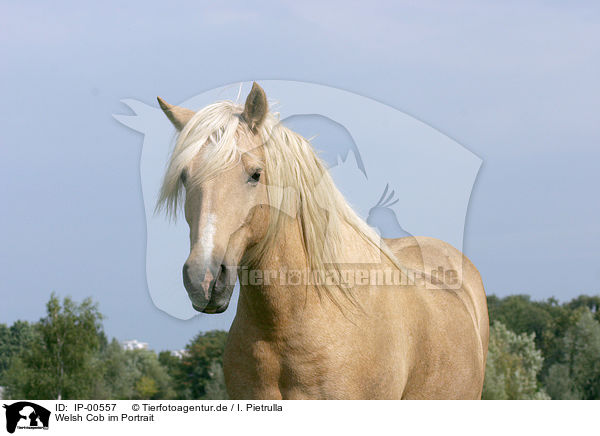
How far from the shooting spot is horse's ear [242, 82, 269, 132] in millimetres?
3350

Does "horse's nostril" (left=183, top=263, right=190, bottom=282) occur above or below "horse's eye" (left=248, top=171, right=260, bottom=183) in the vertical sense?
below

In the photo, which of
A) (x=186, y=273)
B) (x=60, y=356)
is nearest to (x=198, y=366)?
(x=60, y=356)

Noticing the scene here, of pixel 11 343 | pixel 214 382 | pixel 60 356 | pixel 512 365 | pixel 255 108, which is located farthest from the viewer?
pixel 214 382

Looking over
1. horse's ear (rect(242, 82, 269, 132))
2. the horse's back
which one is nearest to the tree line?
the horse's back

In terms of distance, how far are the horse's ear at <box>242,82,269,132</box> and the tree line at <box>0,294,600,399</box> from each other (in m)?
33.8

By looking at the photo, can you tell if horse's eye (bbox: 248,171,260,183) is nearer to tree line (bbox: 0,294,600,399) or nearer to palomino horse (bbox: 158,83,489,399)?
palomino horse (bbox: 158,83,489,399)

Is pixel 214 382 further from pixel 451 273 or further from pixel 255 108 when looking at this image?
pixel 255 108

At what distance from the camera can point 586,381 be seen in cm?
5866

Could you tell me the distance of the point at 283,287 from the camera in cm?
342

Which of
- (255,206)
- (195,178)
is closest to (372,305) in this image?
(255,206)

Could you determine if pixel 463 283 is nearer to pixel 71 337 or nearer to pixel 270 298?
pixel 270 298
